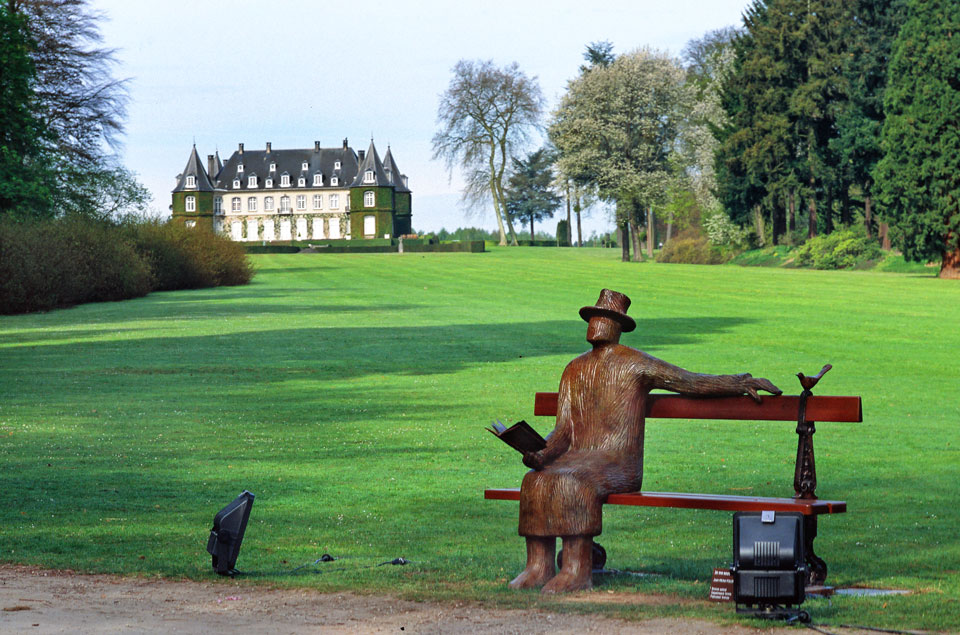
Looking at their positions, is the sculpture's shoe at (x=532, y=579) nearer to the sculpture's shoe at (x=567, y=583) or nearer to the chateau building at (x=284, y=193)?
the sculpture's shoe at (x=567, y=583)

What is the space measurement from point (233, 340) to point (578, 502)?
23.9 meters

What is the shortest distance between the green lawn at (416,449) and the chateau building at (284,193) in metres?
100

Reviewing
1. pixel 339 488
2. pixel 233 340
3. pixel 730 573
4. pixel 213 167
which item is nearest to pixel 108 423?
pixel 339 488

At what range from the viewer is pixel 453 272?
67.8 m

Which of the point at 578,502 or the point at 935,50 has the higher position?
the point at 935,50

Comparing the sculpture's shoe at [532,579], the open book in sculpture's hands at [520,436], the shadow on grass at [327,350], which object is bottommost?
the shadow on grass at [327,350]

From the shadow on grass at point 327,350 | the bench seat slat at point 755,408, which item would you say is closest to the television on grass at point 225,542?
the bench seat slat at point 755,408

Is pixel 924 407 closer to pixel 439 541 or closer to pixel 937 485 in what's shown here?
pixel 937 485

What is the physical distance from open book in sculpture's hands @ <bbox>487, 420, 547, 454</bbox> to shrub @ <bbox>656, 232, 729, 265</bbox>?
7389cm

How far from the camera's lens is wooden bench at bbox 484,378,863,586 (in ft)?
22.9

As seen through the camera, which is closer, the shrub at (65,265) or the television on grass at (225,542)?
the television on grass at (225,542)

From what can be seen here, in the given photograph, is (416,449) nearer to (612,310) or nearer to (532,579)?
(612,310)

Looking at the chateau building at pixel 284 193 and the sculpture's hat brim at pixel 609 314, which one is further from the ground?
the chateau building at pixel 284 193

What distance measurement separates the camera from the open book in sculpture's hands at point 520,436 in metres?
6.93
